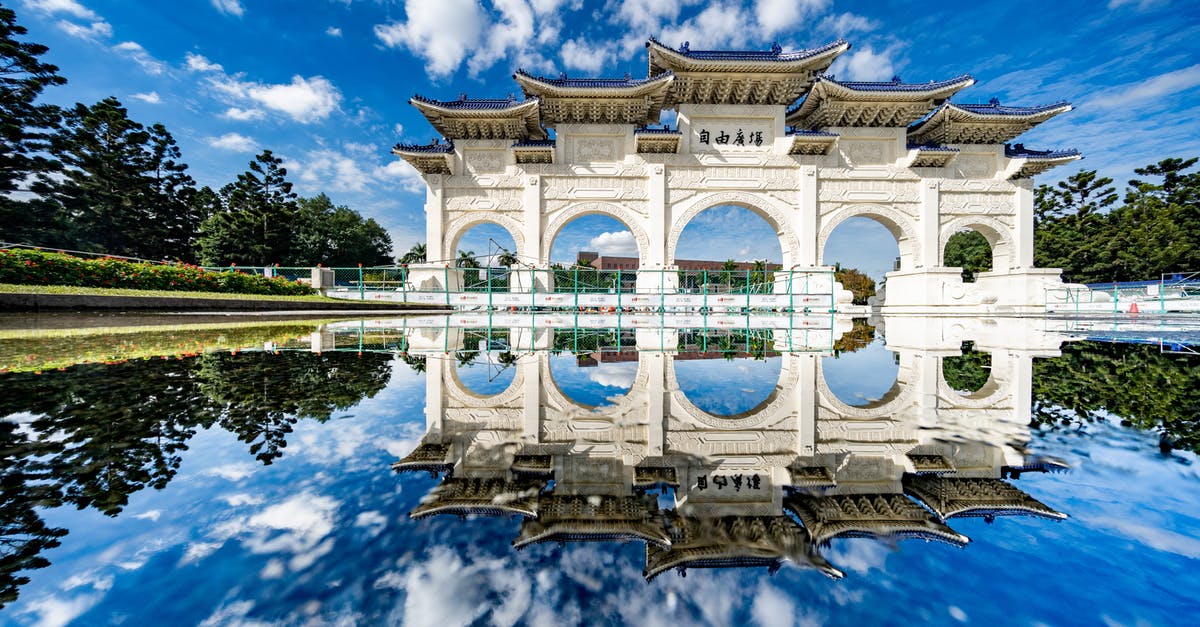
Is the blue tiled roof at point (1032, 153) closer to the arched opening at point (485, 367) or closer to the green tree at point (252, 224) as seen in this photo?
the arched opening at point (485, 367)

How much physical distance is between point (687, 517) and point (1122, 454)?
1559 millimetres

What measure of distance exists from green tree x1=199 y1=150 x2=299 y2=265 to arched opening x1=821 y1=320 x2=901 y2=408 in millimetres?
27294

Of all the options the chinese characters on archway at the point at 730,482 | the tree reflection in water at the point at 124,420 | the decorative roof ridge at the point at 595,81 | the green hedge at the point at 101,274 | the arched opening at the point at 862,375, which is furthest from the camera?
the decorative roof ridge at the point at 595,81

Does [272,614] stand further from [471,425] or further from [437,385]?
[437,385]

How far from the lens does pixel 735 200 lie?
571 inches

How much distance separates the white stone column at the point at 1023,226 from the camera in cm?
1437

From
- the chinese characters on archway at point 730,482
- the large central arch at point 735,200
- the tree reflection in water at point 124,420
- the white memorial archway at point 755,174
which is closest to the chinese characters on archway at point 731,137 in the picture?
the white memorial archway at point 755,174

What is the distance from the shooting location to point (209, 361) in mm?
2516

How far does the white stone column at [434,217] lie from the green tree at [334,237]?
1441 cm

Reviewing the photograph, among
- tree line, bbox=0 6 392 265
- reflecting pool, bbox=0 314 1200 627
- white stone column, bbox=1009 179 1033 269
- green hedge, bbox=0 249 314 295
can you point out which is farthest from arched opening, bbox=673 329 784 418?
tree line, bbox=0 6 392 265

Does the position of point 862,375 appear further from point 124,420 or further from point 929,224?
point 929,224

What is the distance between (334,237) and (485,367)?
30.4 m

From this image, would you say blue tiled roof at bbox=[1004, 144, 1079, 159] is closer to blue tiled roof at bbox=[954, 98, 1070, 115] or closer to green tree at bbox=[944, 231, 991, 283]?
blue tiled roof at bbox=[954, 98, 1070, 115]

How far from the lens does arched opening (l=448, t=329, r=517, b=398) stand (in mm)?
2416
